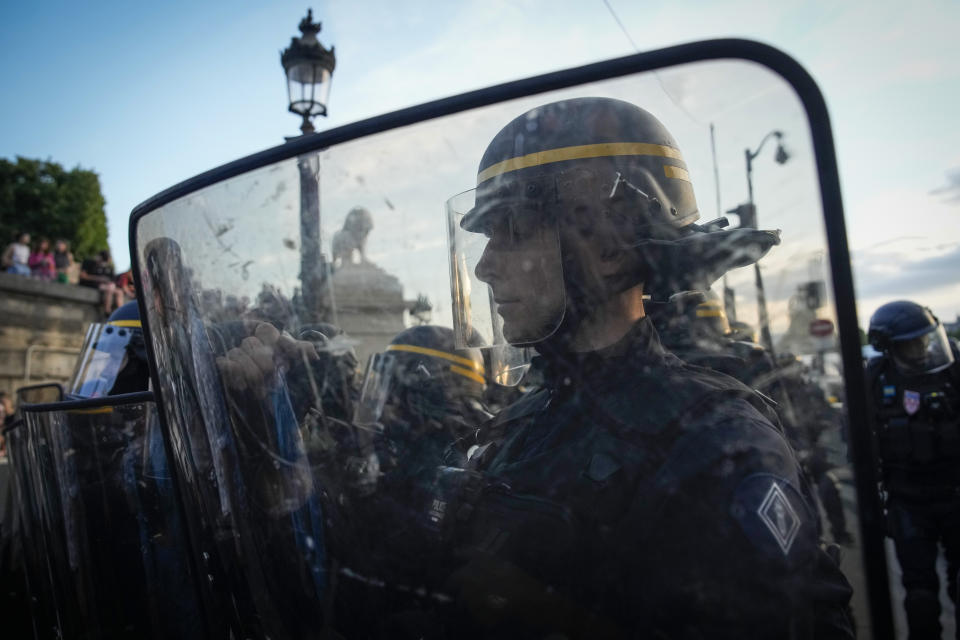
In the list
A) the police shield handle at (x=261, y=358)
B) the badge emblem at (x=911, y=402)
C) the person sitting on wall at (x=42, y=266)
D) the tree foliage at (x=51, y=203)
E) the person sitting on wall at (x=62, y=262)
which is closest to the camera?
the police shield handle at (x=261, y=358)

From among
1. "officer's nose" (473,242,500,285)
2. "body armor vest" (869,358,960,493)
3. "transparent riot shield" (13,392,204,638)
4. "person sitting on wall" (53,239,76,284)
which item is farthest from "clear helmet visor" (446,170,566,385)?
"person sitting on wall" (53,239,76,284)

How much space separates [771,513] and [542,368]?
43cm

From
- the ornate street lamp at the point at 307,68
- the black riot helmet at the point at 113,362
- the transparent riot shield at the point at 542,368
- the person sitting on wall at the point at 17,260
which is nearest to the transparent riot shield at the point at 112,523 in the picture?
the transparent riot shield at the point at 542,368

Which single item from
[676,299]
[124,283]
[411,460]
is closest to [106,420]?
[411,460]

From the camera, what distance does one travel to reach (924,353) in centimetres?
464

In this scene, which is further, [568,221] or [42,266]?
[42,266]

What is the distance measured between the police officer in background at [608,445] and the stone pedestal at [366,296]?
0.10 meters

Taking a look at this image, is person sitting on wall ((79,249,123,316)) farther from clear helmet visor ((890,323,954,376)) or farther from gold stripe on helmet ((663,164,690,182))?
gold stripe on helmet ((663,164,690,182))

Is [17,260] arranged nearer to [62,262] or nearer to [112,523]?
[62,262]

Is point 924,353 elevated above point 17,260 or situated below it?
below

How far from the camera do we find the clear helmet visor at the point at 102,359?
10.3ft

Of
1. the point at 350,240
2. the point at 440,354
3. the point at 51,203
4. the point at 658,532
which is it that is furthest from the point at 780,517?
the point at 51,203

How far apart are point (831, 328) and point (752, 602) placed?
0.31m

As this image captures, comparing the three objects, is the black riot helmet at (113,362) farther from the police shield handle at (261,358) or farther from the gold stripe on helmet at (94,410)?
the police shield handle at (261,358)
